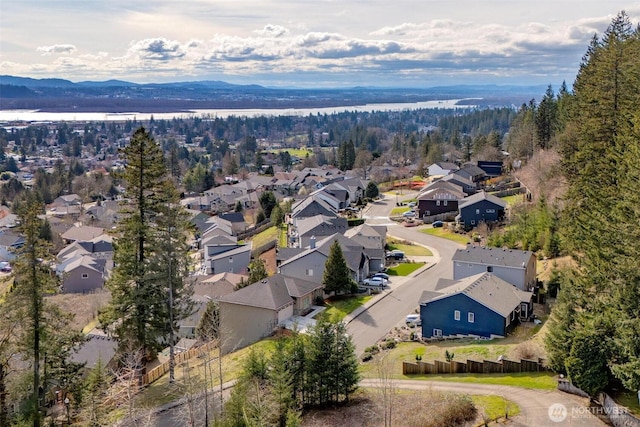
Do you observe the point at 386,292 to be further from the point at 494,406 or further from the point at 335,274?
the point at 494,406

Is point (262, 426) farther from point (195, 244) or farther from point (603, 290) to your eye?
point (195, 244)

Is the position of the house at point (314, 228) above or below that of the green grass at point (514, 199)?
below

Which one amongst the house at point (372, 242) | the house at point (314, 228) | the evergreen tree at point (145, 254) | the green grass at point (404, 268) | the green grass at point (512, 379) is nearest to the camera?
the green grass at point (512, 379)

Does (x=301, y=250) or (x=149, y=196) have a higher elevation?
(x=149, y=196)

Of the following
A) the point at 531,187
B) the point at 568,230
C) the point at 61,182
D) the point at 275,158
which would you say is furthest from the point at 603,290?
the point at 275,158

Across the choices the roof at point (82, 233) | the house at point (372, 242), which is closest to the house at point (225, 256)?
the house at point (372, 242)

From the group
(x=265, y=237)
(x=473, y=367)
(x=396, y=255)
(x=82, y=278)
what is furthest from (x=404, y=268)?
(x=82, y=278)

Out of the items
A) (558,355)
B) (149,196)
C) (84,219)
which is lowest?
(84,219)

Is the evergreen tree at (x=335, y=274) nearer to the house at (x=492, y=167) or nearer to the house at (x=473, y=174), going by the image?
the house at (x=473, y=174)

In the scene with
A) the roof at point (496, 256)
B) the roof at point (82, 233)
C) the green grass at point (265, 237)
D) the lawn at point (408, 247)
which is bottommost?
the roof at point (82, 233)
